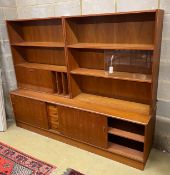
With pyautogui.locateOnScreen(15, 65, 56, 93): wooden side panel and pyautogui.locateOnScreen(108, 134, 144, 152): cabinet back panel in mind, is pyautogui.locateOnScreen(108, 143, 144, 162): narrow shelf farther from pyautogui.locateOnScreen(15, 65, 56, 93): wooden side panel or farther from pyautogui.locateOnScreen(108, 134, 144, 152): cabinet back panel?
pyautogui.locateOnScreen(15, 65, 56, 93): wooden side panel

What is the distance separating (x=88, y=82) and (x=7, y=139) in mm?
1453

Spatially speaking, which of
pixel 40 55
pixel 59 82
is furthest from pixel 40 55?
pixel 59 82

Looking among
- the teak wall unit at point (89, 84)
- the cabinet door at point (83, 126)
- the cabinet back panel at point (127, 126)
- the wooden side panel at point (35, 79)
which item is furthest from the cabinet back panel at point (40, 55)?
the cabinet back panel at point (127, 126)

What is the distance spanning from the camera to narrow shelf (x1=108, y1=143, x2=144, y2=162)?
2234 mm

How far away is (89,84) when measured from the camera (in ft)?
9.18

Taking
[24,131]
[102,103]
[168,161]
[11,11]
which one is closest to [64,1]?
[11,11]

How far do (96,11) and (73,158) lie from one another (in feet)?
6.02

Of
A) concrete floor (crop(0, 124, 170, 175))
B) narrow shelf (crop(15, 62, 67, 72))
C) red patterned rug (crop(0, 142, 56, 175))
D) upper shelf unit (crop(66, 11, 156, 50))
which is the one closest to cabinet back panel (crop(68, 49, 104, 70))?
upper shelf unit (crop(66, 11, 156, 50))

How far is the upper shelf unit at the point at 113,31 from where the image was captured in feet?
7.02

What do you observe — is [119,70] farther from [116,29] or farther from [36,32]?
[36,32]

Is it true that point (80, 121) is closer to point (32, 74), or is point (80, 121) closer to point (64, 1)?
point (32, 74)

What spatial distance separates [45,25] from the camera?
2.82 m

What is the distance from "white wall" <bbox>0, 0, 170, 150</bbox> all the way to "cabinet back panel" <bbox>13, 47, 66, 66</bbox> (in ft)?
0.54

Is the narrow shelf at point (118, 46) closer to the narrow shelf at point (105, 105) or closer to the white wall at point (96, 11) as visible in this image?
the white wall at point (96, 11)
